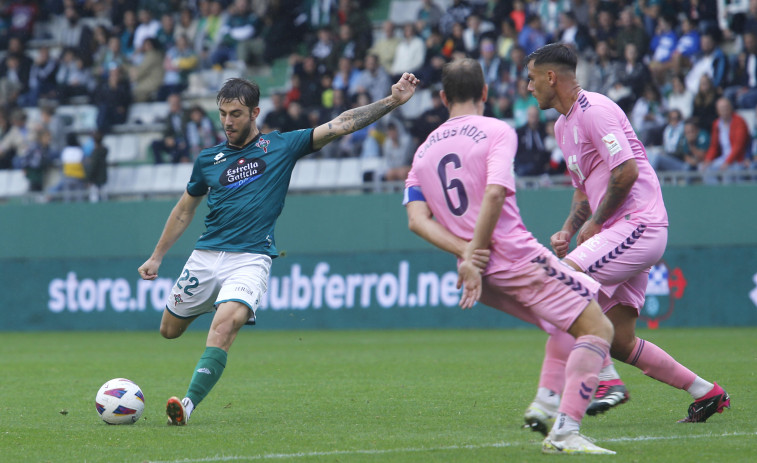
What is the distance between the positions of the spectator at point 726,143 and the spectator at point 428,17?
6.36 m

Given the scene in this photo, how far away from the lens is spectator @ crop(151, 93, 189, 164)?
21062 millimetres

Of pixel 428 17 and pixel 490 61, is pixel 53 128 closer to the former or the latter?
pixel 428 17

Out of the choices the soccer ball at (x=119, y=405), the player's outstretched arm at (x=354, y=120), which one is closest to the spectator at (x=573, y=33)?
the player's outstretched arm at (x=354, y=120)

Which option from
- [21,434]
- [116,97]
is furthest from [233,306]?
[116,97]

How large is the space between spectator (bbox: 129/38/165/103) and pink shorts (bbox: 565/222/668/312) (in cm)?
1811

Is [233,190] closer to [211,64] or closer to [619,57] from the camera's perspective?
[619,57]

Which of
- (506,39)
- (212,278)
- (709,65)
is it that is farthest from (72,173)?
(212,278)

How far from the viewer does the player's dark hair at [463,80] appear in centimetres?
574

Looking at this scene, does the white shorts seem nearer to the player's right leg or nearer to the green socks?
the green socks

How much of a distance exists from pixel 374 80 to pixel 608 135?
14.1m

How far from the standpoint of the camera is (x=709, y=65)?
17859mm

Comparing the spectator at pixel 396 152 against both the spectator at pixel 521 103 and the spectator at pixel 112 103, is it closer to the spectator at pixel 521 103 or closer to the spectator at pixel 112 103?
the spectator at pixel 521 103

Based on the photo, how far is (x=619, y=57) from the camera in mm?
18516

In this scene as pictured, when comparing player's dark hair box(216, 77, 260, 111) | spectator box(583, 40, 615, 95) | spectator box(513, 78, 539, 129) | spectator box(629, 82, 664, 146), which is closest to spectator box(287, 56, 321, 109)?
spectator box(513, 78, 539, 129)
